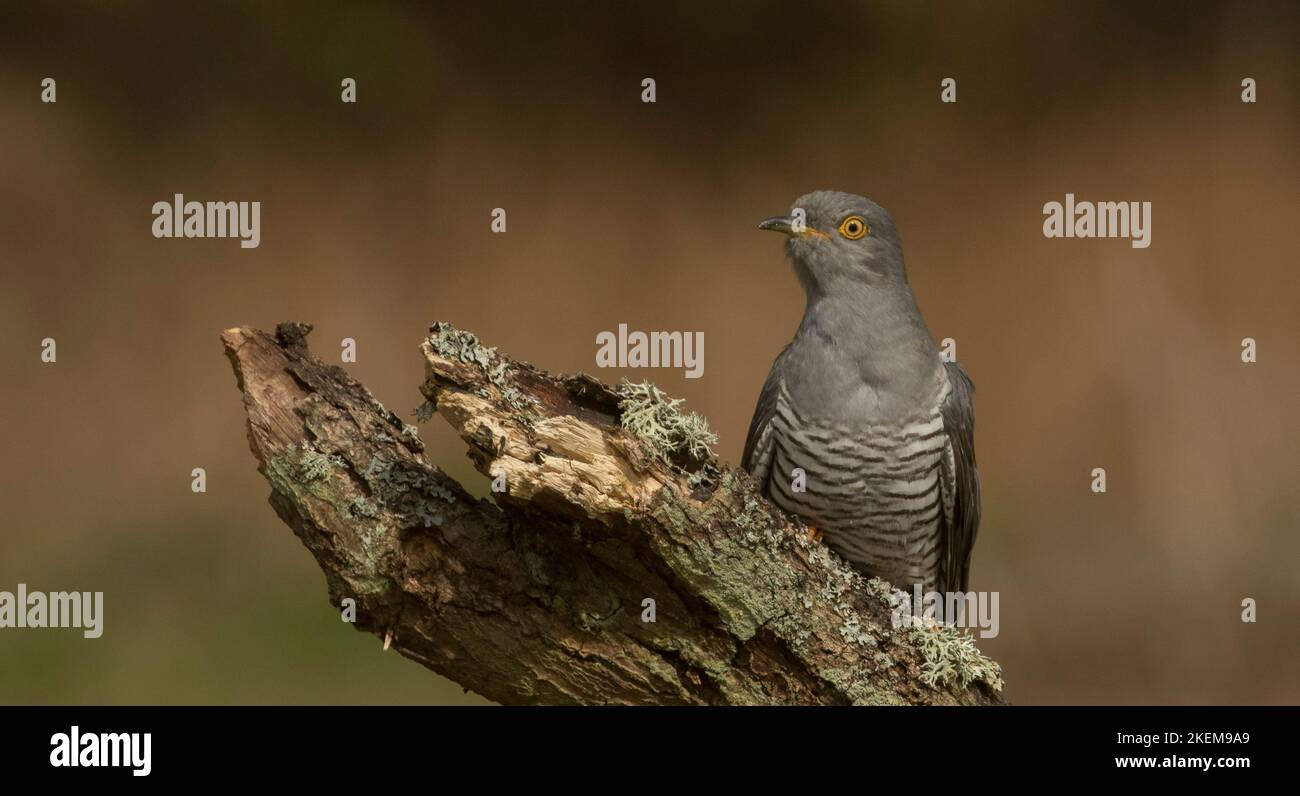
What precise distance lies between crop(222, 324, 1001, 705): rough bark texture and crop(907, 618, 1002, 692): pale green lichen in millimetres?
117

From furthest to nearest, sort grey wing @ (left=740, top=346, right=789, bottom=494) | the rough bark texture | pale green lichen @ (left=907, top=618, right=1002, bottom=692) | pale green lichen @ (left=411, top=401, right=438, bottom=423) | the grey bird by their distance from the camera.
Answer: grey wing @ (left=740, top=346, right=789, bottom=494) → the grey bird → pale green lichen @ (left=907, top=618, right=1002, bottom=692) → pale green lichen @ (left=411, top=401, right=438, bottom=423) → the rough bark texture

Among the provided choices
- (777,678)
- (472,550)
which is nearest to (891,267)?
(777,678)

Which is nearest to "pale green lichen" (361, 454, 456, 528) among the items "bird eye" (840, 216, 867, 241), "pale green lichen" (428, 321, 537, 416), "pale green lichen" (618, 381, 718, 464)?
"pale green lichen" (428, 321, 537, 416)

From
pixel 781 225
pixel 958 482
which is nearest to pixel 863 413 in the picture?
pixel 958 482

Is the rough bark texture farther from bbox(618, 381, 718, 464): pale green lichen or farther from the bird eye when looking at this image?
the bird eye

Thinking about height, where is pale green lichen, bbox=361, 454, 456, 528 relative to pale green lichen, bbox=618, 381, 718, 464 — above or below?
below

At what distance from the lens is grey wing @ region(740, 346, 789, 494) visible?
9.26 feet

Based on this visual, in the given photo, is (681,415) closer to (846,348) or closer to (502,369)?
(502,369)

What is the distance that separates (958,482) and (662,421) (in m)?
1.04

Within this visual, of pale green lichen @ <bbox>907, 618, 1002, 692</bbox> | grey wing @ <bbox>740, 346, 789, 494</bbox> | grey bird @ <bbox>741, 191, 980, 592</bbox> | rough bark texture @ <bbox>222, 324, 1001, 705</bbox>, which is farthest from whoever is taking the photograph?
grey wing @ <bbox>740, 346, 789, 494</bbox>

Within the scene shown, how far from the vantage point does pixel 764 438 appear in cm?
283

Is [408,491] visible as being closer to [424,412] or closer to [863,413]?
[424,412]

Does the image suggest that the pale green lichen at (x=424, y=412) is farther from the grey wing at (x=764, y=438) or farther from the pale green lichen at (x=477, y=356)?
the grey wing at (x=764, y=438)

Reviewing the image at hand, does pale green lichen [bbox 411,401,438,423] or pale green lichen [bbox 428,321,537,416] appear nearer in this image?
pale green lichen [bbox 428,321,537,416]
